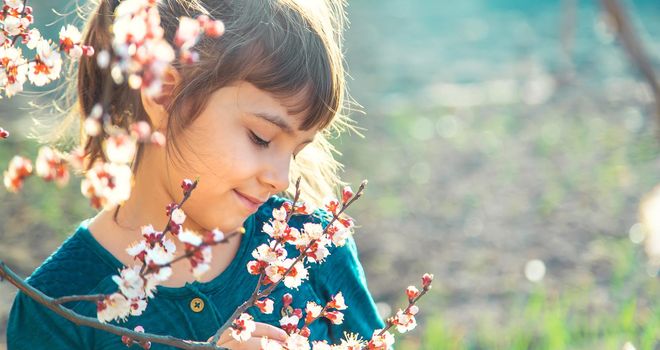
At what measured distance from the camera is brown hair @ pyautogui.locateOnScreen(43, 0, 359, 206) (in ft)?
5.06

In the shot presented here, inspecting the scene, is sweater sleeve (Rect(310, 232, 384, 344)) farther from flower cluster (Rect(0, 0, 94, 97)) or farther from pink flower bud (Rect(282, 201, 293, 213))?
flower cluster (Rect(0, 0, 94, 97))

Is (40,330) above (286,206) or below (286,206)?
below

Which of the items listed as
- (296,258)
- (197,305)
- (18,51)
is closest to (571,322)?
(197,305)

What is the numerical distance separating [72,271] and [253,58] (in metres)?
0.48

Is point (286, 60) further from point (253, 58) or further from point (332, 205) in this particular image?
point (332, 205)

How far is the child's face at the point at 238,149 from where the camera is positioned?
151 cm

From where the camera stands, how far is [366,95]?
560 cm

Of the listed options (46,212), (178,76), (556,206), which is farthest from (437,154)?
(178,76)

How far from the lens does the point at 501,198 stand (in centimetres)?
394

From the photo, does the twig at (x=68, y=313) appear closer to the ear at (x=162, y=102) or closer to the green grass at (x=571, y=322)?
the ear at (x=162, y=102)

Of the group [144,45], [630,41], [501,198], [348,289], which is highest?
[144,45]

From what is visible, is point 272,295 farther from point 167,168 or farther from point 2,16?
point 2,16

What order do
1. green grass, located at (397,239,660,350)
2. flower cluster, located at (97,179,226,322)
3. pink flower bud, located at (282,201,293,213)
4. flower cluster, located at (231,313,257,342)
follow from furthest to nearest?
green grass, located at (397,239,660,350), pink flower bud, located at (282,201,293,213), flower cluster, located at (231,313,257,342), flower cluster, located at (97,179,226,322)

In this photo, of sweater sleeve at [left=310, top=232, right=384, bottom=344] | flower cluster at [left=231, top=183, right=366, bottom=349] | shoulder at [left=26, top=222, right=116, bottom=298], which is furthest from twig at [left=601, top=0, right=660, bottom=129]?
shoulder at [left=26, top=222, right=116, bottom=298]
